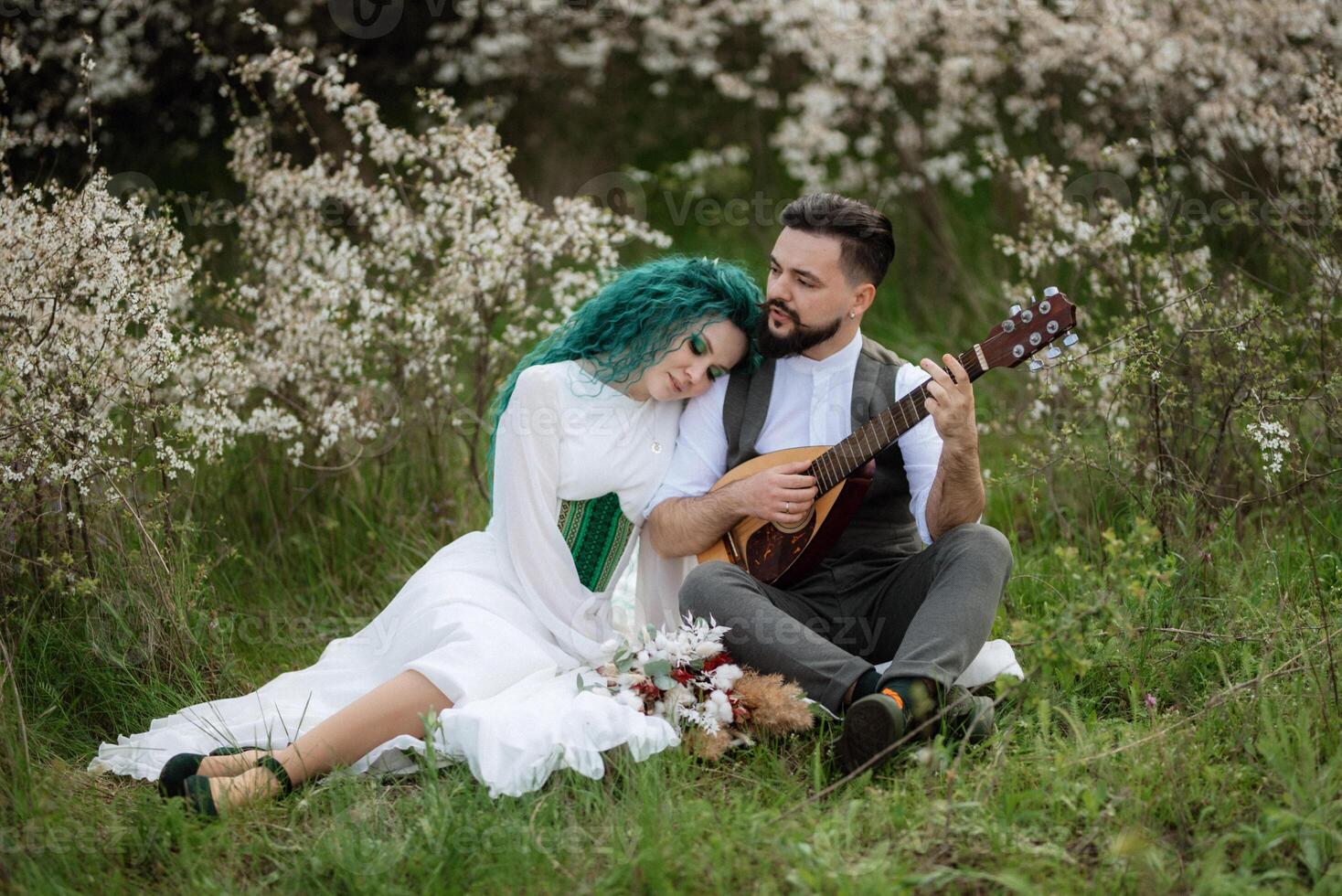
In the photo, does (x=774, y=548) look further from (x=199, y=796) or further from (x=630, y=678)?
(x=199, y=796)

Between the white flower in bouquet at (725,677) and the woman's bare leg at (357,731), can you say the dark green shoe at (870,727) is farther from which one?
the woman's bare leg at (357,731)

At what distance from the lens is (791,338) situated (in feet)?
11.4

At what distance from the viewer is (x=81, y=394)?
346 centimetres

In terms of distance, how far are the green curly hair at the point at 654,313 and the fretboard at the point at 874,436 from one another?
1.32ft

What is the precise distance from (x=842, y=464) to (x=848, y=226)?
0.68 metres

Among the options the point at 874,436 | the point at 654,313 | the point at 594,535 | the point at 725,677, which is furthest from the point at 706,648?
the point at 654,313

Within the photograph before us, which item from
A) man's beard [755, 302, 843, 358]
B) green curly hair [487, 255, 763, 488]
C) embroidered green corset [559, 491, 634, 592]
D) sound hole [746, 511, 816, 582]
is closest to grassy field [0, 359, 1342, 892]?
sound hole [746, 511, 816, 582]

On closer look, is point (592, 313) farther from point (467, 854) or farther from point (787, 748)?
point (467, 854)

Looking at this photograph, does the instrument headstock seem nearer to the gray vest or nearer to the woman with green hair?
the gray vest

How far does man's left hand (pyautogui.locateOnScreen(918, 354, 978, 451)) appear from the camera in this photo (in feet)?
10.0

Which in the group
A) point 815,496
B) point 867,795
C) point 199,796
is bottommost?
point 867,795

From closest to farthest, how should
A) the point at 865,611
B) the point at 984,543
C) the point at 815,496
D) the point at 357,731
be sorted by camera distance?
the point at 357,731 < the point at 984,543 < the point at 815,496 < the point at 865,611

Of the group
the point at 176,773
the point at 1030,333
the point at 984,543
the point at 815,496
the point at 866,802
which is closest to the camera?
the point at 866,802

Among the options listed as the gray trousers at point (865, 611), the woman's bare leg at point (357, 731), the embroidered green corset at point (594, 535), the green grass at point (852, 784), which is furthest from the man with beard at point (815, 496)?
the woman's bare leg at point (357, 731)
